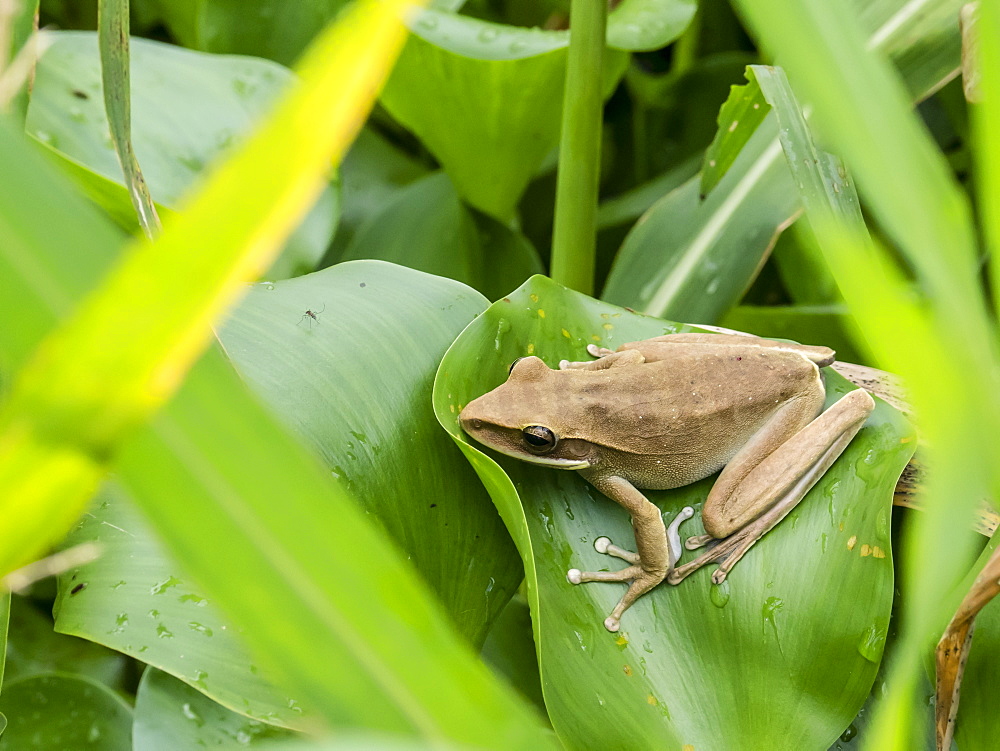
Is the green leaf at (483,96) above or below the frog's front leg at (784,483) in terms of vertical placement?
above

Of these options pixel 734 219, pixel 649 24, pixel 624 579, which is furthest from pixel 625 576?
pixel 649 24

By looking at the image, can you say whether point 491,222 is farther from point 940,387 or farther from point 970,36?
point 940,387

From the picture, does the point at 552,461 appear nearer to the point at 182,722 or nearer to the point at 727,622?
the point at 727,622

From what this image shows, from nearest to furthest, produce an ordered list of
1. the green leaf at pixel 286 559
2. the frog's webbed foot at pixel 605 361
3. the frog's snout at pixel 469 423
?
the green leaf at pixel 286 559, the frog's snout at pixel 469 423, the frog's webbed foot at pixel 605 361

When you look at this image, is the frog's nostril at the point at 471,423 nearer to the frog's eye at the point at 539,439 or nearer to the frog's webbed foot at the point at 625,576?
the frog's eye at the point at 539,439

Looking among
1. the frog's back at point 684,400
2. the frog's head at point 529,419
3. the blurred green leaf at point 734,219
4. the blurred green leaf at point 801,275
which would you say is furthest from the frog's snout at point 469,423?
the blurred green leaf at point 801,275

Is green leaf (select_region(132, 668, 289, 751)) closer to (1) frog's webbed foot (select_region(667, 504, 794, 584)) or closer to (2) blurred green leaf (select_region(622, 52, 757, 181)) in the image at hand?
(1) frog's webbed foot (select_region(667, 504, 794, 584))

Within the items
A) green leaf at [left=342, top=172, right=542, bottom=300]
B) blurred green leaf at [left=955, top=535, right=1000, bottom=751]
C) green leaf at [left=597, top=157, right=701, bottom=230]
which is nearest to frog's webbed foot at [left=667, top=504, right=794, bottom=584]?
blurred green leaf at [left=955, top=535, right=1000, bottom=751]
